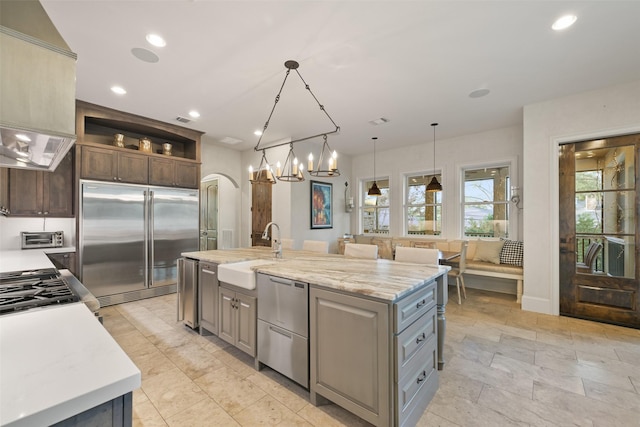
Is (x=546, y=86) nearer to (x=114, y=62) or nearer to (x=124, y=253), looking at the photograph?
(x=114, y=62)

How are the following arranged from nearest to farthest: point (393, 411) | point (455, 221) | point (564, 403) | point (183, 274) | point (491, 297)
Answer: point (393, 411), point (564, 403), point (183, 274), point (491, 297), point (455, 221)

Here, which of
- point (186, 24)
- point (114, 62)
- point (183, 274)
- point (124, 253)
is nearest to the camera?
point (186, 24)

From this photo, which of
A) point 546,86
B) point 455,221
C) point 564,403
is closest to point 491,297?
point 455,221

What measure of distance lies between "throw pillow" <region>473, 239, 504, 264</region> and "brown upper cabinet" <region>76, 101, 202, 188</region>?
5.27 meters

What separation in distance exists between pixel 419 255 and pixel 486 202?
3.28 m

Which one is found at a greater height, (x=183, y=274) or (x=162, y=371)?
(x=183, y=274)

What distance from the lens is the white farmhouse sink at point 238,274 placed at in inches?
90.3

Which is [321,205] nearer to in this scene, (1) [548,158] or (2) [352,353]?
(1) [548,158]

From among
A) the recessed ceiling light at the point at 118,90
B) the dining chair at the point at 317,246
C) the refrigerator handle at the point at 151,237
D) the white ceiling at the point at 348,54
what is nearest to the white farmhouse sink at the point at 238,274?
the dining chair at the point at 317,246

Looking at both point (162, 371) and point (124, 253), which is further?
point (124, 253)

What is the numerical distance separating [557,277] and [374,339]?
3.53 meters

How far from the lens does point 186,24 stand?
7.43ft

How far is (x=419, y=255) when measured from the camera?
2.76m

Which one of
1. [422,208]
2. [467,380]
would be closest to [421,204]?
[422,208]
